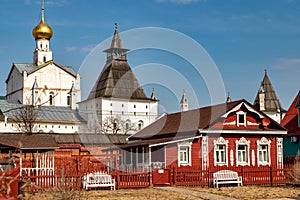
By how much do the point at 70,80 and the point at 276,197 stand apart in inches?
2722

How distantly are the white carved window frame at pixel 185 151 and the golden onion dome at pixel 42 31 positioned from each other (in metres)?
56.4

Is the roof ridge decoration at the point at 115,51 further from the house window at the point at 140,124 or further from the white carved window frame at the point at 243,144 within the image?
the white carved window frame at the point at 243,144

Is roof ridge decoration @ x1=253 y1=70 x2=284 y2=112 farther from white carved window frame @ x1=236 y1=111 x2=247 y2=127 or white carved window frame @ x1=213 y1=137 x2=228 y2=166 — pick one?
white carved window frame @ x1=213 y1=137 x2=228 y2=166

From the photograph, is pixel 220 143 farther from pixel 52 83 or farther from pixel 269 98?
pixel 52 83

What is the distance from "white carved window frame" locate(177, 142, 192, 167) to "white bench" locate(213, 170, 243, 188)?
4469 millimetres

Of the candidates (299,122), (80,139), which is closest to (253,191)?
(299,122)

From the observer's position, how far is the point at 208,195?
2008cm

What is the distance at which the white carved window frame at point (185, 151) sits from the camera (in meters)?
28.8

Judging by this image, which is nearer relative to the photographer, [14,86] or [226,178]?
[226,178]

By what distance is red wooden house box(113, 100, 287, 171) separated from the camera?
28812mm

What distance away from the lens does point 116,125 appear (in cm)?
6900

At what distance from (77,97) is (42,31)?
11.8 metres

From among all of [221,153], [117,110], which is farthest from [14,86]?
[221,153]

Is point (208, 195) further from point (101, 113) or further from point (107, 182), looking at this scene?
point (101, 113)
